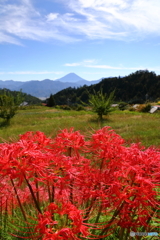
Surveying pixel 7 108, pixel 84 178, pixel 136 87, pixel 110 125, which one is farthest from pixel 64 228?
pixel 136 87

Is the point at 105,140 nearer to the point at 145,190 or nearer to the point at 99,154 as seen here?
the point at 99,154

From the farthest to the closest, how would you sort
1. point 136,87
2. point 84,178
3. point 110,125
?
point 136,87 < point 110,125 < point 84,178

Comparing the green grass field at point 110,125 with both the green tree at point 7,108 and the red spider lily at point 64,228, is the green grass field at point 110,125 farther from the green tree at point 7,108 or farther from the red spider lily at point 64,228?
the red spider lily at point 64,228

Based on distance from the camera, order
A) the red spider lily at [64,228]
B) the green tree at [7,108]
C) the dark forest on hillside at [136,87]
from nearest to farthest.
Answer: the red spider lily at [64,228]
the green tree at [7,108]
the dark forest on hillside at [136,87]

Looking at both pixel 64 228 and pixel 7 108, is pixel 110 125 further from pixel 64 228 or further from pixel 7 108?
pixel 64 228

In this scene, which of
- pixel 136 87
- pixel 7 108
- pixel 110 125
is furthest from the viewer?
pixel 136 87

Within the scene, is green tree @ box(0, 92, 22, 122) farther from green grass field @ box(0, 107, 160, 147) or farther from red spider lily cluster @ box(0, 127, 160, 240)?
red spider lily cluster @ box(0, 127, 160, 240)

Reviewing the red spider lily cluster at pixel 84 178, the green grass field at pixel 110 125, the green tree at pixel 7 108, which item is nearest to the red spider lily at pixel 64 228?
the red spider lily cluster at pixel 84 178

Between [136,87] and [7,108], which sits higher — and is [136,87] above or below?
above

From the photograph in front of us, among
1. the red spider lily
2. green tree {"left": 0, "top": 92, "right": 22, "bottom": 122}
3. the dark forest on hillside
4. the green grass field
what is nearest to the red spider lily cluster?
the red spider lily

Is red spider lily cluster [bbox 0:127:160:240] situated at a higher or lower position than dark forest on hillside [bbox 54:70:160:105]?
lower

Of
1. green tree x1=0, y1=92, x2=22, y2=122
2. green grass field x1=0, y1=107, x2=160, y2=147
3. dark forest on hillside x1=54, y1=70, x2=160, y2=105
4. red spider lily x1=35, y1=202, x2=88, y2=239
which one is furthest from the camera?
dark forest on hillside x1=54, y1=70, x2=160, y2=105

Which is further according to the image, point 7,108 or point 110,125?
point 7,108

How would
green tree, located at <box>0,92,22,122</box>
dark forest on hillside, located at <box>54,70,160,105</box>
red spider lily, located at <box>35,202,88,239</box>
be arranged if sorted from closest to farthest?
1. red spider lily, located at <box>35,202,88,239</box>
2. green tree, located at <box>0,92,22,122</box>
3. dark forest on hillside, located at <box>54,70,160,105</box>
